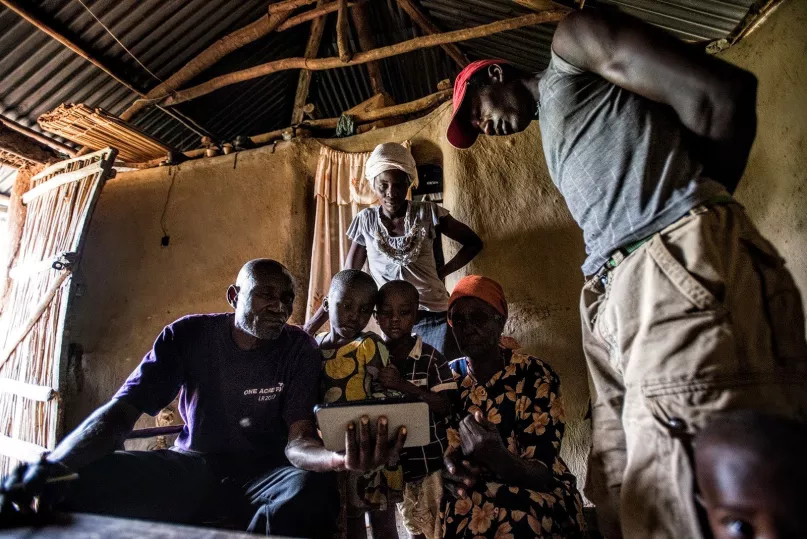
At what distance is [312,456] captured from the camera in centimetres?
165

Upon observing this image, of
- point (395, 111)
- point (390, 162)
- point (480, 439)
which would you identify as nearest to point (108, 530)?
point (480, 439)

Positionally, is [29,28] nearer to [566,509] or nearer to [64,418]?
[64,418]

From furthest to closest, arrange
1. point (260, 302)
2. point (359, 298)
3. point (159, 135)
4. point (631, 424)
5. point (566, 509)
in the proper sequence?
point (159, 135)
point (359, 298)
point (260, 302)
point (566, 509)
point (631, 424)

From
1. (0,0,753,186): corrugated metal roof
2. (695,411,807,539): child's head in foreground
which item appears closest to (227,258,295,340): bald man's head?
(695,411,807,539): child's head in foreground

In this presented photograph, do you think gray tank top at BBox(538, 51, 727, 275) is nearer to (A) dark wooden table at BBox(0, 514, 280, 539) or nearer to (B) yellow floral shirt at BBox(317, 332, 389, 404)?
(A) dark wooden table at BBox(0, 514, 280, 539)

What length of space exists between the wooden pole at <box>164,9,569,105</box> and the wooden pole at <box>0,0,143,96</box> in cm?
50

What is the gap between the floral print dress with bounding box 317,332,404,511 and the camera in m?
1.90

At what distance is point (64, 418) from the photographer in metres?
3.58

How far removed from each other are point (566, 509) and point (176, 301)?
359 cm

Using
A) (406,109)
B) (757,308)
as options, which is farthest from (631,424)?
(406,109)

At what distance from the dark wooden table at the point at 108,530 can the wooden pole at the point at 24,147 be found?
4552 millimetres

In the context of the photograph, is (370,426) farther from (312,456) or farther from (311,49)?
(311,49)

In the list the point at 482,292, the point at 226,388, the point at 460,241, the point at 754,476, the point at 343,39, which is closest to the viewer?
the point at 754,476

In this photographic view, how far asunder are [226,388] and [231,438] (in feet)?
0.64
